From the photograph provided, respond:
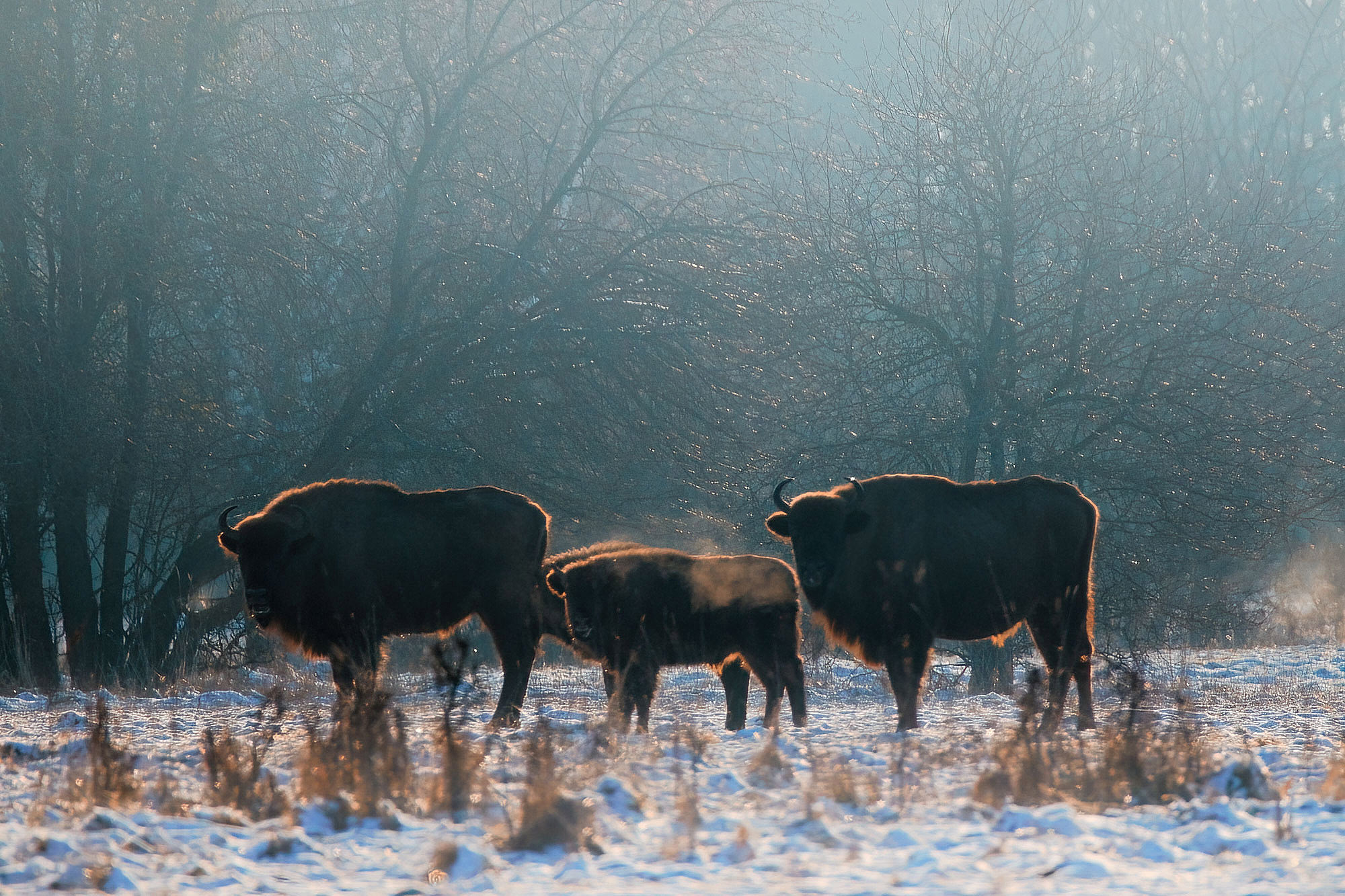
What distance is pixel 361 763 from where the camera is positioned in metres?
5.85

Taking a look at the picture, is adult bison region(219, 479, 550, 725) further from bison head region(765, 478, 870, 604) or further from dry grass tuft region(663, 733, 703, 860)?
dry grass tuft region(663, 733, 703, 860)

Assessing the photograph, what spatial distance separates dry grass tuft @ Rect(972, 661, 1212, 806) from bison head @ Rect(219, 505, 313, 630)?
492 centimetres

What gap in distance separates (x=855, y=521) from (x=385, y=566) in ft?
10.8

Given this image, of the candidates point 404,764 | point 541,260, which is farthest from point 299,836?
point 541,260

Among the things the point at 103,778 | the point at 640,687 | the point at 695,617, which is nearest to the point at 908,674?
the point at 695,617

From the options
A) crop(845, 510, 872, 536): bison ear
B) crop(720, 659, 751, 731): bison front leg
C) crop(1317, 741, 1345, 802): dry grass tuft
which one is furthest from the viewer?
crop(720, 659, 751, 731): bison front leg

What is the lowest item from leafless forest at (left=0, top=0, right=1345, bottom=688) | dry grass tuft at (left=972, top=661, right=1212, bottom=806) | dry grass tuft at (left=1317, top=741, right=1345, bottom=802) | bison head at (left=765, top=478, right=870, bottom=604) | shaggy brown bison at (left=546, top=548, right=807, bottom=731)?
dry grass tuft at (left=1317, top=741, right=1345, bottom=802)

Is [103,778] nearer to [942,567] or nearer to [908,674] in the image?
[908,674]

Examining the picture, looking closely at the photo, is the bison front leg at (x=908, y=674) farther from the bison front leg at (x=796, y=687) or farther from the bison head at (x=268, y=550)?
the bison head at (x=268, y=550)

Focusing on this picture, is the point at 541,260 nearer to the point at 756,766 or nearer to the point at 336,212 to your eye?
the point at 336,212

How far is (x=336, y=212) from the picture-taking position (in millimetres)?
15391

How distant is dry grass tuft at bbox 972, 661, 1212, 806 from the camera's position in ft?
18.0

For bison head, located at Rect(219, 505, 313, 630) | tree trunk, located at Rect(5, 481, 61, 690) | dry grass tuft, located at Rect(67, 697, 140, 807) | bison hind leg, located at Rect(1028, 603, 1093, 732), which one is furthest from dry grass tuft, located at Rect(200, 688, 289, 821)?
tree trunk, located at Rect(5, 481, 61, 690)

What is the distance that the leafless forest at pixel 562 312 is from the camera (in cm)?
1215
